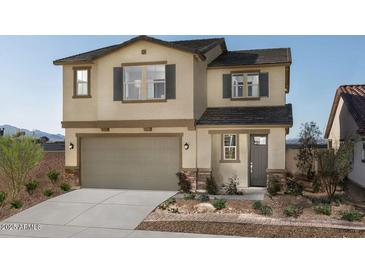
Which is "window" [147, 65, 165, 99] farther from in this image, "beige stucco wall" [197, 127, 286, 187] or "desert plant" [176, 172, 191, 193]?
"desert plant" [176, 172, 191, 193]

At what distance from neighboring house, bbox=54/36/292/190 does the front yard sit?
7.49ft

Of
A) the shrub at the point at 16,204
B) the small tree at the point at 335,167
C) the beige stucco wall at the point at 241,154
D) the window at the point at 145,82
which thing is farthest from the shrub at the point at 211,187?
the shrub at the point at 16,204

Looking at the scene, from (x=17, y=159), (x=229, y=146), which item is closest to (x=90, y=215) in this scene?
(x=17, y=159)

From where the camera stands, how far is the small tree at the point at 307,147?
1448 cm

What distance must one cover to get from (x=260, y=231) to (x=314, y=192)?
522 cm

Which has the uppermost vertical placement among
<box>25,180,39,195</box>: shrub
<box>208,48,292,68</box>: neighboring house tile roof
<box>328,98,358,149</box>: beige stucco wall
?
<box>208,48,292,68</box>: neighboring house tile roof

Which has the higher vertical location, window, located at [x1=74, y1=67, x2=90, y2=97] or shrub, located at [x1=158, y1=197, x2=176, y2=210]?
window, located at [x1=74, y1=67, x2=90, y2=97]

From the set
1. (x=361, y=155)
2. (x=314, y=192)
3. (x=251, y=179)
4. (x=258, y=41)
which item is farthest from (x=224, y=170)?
(x=361, y=155)

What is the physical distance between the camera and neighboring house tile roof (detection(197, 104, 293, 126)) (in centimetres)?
1227

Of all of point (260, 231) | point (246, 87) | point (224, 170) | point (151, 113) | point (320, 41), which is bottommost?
point (260, 231)

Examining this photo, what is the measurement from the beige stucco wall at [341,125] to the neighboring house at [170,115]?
14.6ft

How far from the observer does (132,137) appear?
13.0m

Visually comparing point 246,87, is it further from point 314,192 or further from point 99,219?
point 99,219

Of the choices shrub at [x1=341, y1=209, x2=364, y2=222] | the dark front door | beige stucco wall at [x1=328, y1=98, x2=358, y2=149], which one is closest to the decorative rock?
shrub at [x1=341, y1=209, x2=364, y2=222]
